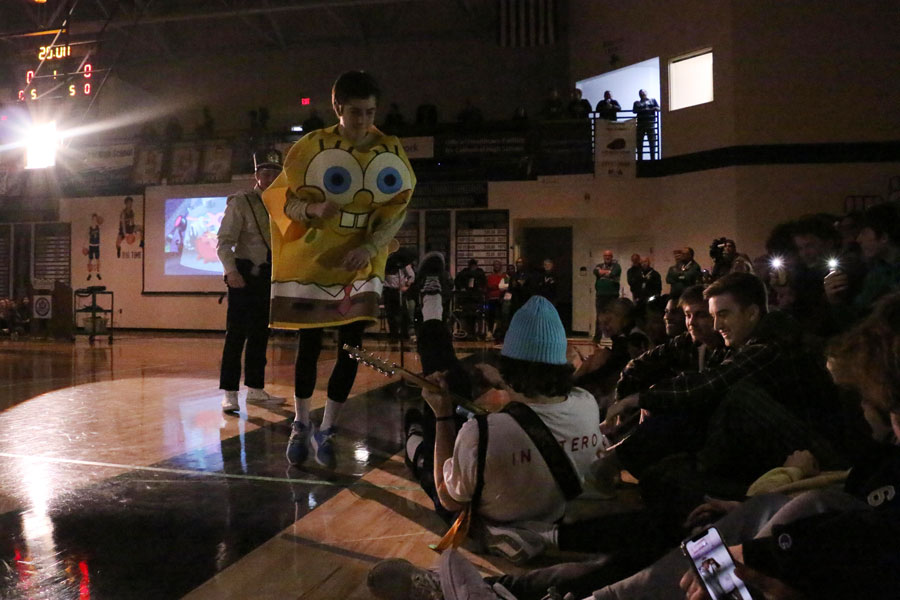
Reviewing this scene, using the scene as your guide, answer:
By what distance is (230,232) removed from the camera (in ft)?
12.7

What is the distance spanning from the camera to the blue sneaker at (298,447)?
9.15 ft

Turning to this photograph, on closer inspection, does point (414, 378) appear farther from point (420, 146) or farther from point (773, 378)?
point (420, 146)

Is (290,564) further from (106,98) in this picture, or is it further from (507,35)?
(106,98)

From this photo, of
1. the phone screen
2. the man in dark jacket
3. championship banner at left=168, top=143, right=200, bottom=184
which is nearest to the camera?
the phone screen

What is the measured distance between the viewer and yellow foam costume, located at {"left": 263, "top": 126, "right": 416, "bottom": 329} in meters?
2.73

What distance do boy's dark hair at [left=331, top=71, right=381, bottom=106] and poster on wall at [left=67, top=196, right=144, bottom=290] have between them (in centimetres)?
1367

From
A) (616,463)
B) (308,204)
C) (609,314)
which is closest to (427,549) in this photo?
(616,463)

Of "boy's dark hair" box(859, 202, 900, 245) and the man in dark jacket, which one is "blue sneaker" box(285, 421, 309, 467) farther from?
the man in dark jacket

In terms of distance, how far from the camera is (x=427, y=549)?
1.89m

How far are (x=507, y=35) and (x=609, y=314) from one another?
12.6 meters

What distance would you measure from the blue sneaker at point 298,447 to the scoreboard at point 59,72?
9834 mm

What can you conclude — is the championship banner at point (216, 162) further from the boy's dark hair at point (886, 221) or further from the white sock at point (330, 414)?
the boy's dark hair at point (886, 221)

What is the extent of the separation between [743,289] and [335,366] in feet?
5.01

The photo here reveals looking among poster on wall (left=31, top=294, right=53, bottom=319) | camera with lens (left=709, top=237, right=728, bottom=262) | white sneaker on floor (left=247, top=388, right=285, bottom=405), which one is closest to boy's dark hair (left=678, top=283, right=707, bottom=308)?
white sneaker on floor (left=247, top=388, right=285, bottom=405)
